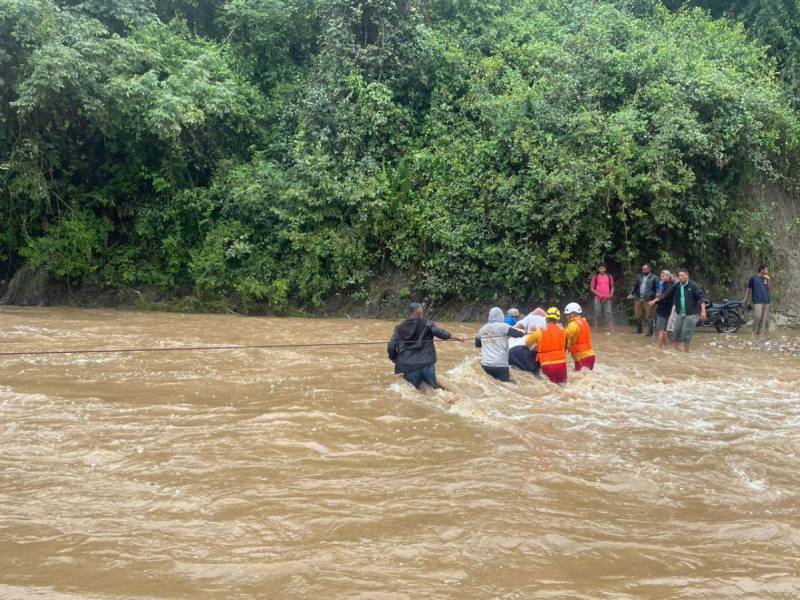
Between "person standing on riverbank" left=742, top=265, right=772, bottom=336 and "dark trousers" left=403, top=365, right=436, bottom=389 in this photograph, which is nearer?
"dark trousers" left=403, top=365, right=436, bottom=389

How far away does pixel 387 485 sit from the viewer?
595cm

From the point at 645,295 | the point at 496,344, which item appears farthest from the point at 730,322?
the point at 496,344

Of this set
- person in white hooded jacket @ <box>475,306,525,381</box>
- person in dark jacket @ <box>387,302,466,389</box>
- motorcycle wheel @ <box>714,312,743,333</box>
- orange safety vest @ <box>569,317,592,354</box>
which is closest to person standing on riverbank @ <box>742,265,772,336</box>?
motorcycle wheel @ <box>714,312,743,333</box>

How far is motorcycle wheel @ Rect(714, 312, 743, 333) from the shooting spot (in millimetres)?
16484

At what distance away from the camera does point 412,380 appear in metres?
9.68

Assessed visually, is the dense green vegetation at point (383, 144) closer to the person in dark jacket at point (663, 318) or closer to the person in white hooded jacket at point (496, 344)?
the person in dark jacket at point (663, 318)

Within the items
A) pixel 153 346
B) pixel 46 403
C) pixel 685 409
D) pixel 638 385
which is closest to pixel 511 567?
pixel 685 409

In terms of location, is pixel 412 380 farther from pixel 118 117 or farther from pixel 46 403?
pixel 118 117

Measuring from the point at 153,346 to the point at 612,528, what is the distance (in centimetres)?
980

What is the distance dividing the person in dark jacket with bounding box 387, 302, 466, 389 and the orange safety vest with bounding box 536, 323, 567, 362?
1.45 metres

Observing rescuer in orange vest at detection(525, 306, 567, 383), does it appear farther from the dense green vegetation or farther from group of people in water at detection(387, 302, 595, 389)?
the dense green vegetation

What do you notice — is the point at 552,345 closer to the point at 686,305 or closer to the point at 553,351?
the point at 553,351

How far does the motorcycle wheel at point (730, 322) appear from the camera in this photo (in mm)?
16484

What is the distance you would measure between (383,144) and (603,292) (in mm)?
7054
